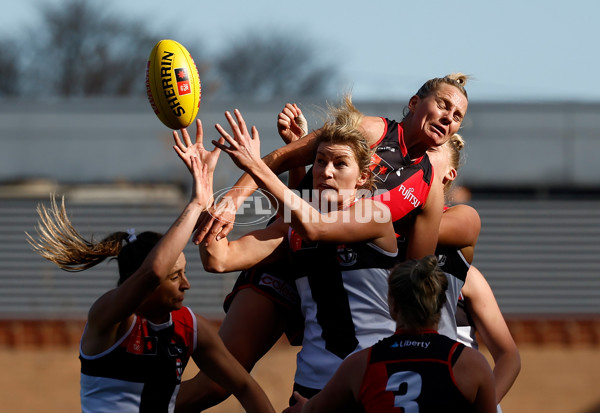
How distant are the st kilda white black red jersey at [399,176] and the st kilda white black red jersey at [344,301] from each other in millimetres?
255

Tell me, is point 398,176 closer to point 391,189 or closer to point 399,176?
point 399,176

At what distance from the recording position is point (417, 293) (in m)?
3.44

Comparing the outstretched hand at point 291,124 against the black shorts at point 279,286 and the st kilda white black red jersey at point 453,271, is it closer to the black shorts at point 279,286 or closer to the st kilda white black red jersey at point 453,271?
the black shorts at point 279,286

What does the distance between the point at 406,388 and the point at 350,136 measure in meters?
1.35

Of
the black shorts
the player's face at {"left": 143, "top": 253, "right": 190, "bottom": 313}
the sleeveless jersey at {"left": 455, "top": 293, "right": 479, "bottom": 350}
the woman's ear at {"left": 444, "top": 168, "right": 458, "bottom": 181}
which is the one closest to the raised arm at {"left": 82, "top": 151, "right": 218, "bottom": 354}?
the player's face at {"left": 143, "top": 253, "right": 190, "bottom": 313}

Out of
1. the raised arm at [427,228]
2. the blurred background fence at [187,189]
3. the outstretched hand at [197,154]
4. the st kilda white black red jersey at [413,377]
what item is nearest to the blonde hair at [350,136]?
the raised arm at [427,228]

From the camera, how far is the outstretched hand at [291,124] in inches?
190

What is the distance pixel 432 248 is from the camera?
14.3 feet

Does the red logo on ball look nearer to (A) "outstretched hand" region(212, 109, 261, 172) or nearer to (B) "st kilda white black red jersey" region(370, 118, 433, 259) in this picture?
(A) "outstretched hand" region(212, 109, 261, 172)

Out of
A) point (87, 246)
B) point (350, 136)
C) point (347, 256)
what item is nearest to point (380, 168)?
point (350, 136)

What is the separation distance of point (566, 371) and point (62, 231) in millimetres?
10274

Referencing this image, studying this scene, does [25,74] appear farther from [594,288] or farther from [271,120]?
[594,288]

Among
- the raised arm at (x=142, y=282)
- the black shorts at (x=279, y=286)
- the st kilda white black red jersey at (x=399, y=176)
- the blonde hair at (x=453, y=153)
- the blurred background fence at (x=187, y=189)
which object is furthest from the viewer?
the blurred background fence at (x=187, y=189)

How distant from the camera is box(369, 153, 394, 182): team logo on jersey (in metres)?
4.39
